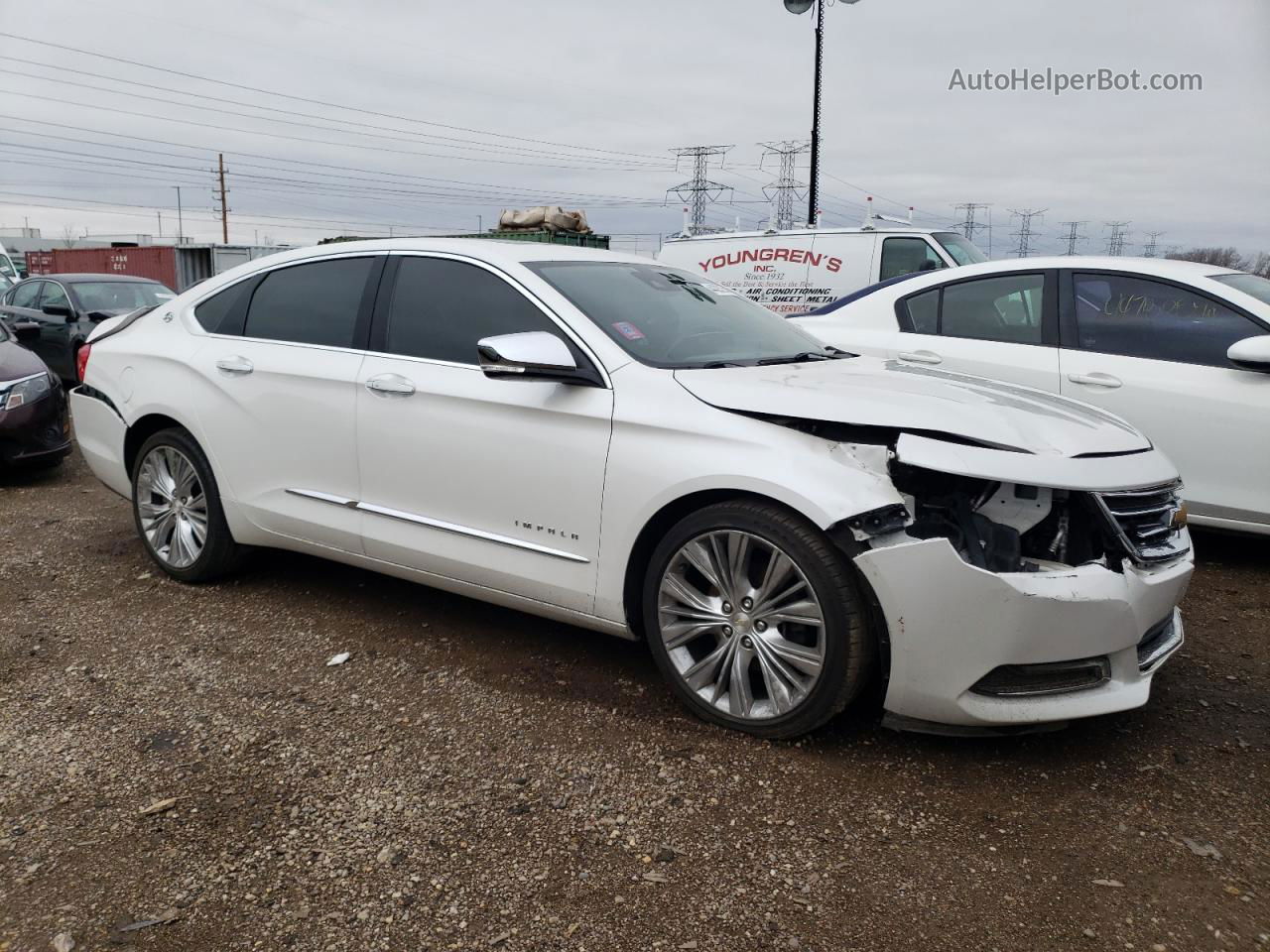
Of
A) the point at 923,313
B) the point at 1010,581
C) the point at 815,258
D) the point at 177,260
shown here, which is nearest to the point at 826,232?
the point at 815,258

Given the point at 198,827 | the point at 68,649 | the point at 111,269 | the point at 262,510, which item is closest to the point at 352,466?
the point at 262,510

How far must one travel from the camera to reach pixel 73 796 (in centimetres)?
285

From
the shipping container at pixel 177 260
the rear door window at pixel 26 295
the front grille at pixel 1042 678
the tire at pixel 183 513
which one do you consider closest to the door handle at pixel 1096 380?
the front grille at pixel 1042 678

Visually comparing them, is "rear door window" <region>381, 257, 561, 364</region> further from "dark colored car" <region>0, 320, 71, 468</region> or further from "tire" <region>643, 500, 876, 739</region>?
"dark colored car" <region>0, 320, 71, 468</region>

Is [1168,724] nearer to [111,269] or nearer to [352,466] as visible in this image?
[352,466]

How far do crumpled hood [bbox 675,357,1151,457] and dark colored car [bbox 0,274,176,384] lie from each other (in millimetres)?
9330

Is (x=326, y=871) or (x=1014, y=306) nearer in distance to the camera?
(x=326, y=871)

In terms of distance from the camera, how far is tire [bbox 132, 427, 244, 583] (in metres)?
4.46

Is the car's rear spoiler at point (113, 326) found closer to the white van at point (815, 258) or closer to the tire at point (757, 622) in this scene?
the tire at point (757, 622)

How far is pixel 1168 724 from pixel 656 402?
1995 mm

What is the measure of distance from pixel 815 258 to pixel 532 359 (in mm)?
9386

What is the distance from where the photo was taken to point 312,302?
4.26 m

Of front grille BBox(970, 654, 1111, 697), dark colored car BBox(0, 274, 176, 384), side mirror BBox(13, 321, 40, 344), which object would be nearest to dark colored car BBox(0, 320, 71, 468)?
side mirror BBox(13, 321, 40, 344)

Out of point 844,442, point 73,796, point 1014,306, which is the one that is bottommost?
point 73,796
